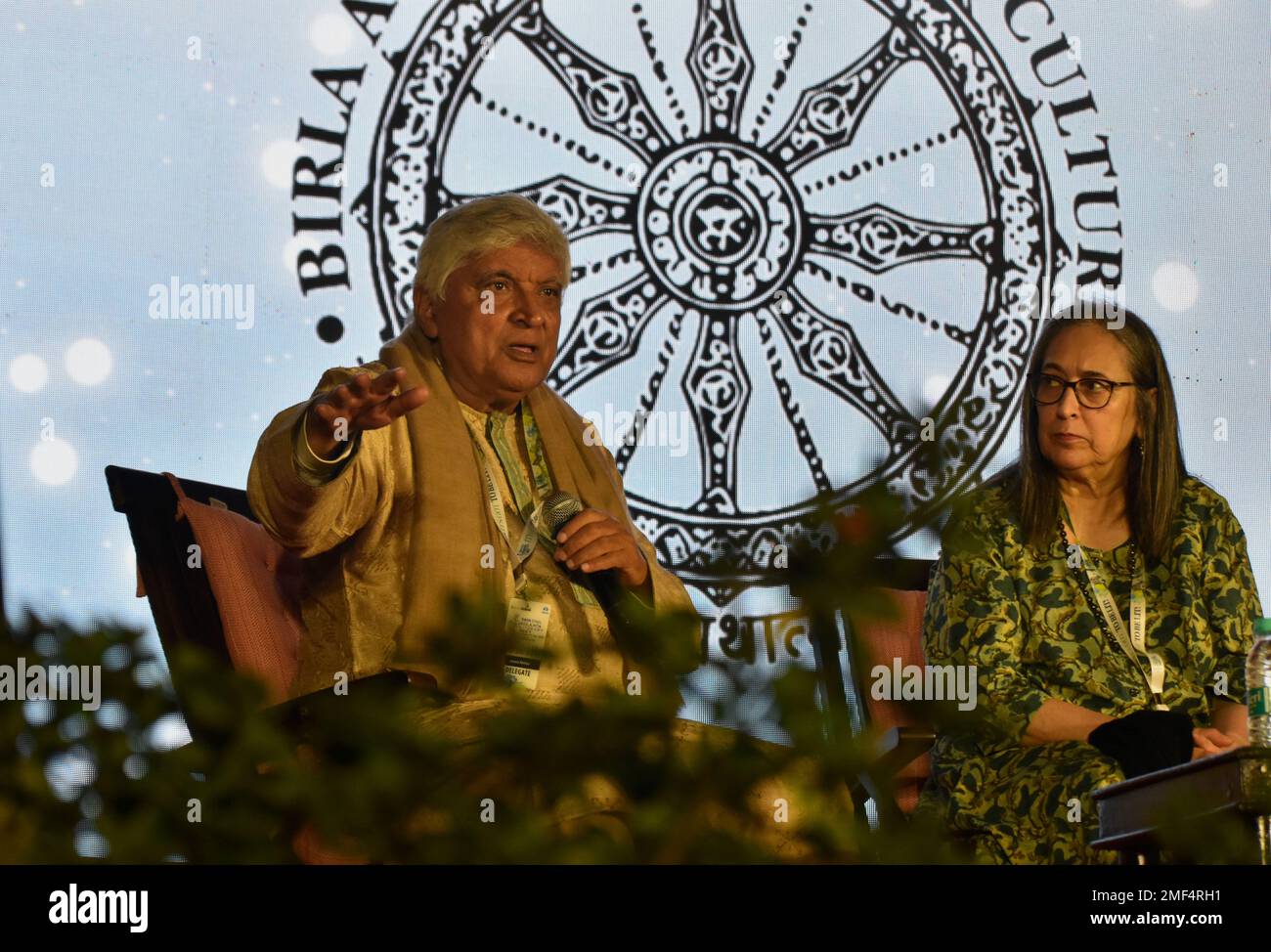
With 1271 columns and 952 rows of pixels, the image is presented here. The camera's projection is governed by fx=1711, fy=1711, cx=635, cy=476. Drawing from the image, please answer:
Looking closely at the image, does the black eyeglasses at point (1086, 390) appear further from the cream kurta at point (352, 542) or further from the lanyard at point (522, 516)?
the lanyard at point (522, 516)

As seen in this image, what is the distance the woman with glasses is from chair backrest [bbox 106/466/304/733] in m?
1.04

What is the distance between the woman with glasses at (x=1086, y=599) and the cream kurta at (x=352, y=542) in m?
0.50

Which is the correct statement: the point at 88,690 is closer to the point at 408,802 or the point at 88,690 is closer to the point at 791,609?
the point at 408,802

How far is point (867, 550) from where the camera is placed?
0.53 metres

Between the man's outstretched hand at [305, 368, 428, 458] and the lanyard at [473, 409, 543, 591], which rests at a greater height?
the man's outstretched hand at [305, 368, 428, 458]

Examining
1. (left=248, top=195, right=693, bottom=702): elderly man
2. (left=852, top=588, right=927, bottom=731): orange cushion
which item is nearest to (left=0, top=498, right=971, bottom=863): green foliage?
(left=852, top=588, right=927, bottom=731): orange cushion

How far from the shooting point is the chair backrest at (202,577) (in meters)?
2.45

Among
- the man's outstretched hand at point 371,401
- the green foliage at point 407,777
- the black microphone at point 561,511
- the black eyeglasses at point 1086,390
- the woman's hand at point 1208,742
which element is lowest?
the woman's hand at point 1208,742

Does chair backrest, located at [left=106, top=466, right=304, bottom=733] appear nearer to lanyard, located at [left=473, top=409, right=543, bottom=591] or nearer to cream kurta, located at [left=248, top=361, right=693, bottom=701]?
cream kurta, located at [left=248, top=361, right=693, bottom=701]

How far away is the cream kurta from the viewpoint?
8.32 feet

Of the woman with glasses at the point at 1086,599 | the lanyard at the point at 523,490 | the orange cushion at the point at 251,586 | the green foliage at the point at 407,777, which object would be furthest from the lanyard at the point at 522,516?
the green foliage at the point at 407,777

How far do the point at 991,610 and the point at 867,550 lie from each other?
7.03 feet
